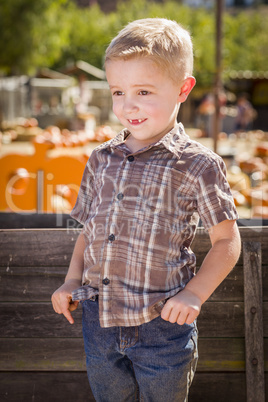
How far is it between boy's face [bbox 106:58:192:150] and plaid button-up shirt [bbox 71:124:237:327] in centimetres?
6

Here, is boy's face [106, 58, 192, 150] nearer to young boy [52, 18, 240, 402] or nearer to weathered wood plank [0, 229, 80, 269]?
young boy [52, 18, 240, 402]

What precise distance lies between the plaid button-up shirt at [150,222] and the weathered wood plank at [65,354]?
0.62m

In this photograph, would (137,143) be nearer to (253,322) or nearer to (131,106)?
(131,106)

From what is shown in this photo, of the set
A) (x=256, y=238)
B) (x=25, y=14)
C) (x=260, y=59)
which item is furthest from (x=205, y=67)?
(x=256, y=238)

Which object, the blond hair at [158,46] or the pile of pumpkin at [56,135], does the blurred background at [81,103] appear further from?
the blond hair at [158,46]

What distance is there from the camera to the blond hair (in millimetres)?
1521

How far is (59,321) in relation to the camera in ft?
7.14

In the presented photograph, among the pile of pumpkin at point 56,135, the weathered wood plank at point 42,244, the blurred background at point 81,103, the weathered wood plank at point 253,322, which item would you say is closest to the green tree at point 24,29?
the blurred background at point 81,103

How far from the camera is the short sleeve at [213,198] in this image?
61.2 inches

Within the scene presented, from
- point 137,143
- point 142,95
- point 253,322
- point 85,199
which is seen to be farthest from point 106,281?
point 253,322

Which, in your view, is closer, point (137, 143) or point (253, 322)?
point (137, 143)

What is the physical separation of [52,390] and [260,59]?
4282 centimetres

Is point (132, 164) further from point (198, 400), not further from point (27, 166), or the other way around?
point (27, 166)

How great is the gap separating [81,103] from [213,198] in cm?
1756
